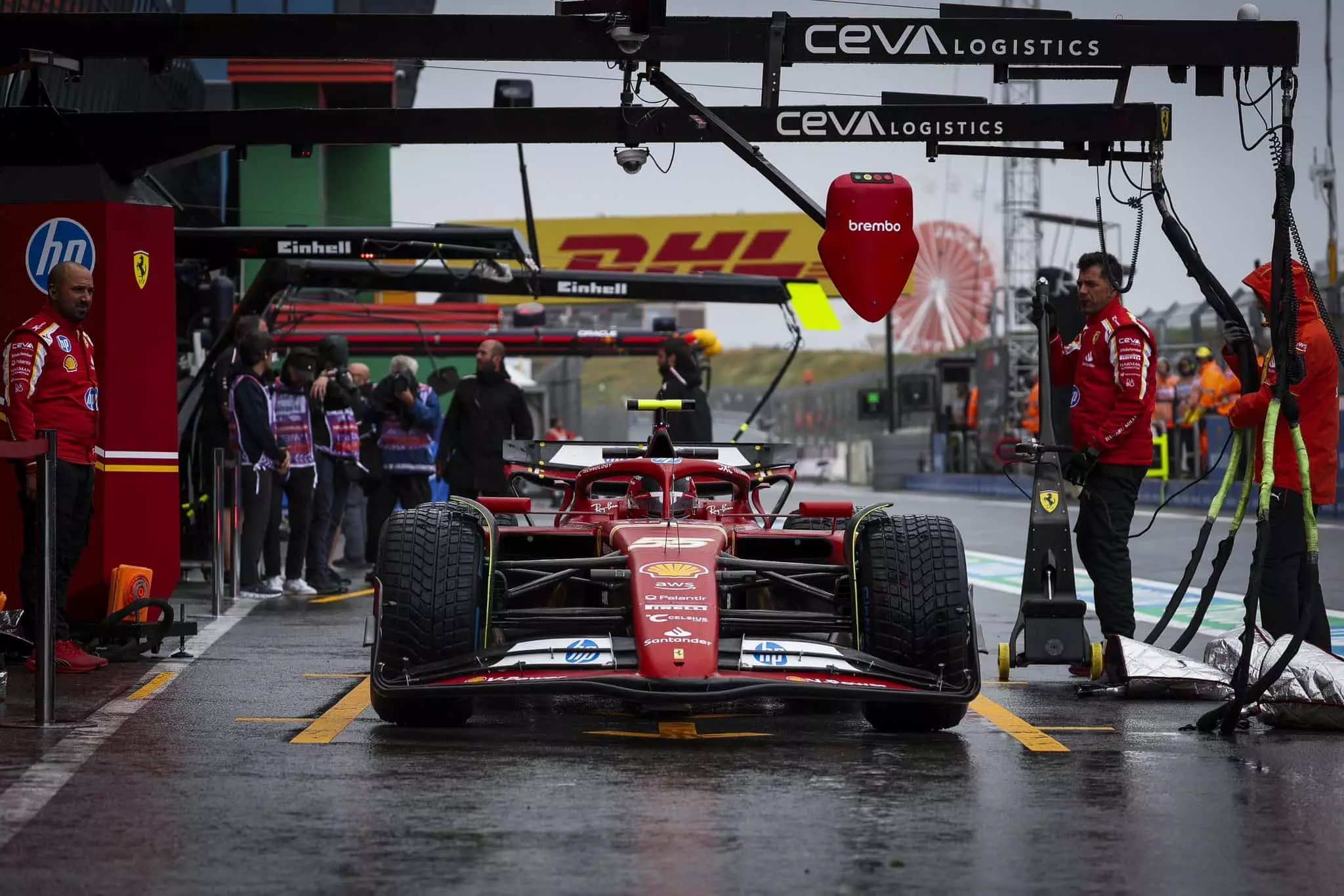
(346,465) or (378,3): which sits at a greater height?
(378,3)

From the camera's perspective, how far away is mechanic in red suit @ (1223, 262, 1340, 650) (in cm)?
834

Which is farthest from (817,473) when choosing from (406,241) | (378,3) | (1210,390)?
(406,241)

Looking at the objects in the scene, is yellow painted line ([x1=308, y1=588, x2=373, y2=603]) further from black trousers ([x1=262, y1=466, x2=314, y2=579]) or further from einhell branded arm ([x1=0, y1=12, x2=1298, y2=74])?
einhell branded arm ([x1=0, y1=12, x2=1298, y2=74])

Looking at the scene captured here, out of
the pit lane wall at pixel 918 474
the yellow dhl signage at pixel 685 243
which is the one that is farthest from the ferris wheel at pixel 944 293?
the yellow dhl signage at pixel 685 243

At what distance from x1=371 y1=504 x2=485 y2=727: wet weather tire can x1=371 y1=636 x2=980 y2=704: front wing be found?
109 millimetres

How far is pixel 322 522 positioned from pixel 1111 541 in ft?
25.1

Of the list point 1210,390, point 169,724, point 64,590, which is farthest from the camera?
point 1210,390

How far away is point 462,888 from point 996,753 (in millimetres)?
2826

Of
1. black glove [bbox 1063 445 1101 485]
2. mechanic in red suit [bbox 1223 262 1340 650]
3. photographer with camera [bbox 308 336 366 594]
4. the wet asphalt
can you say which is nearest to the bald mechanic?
photographer with camera [bbox 308 336 366 594]

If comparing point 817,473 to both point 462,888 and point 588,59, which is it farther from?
point 462,888

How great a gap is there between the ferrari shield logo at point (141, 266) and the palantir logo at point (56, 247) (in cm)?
27

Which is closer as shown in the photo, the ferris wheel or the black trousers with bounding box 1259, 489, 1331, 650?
the black trousers with bounding box 1259, 489, 1331, 650

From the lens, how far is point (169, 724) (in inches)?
292

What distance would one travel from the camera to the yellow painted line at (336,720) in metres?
6.95
